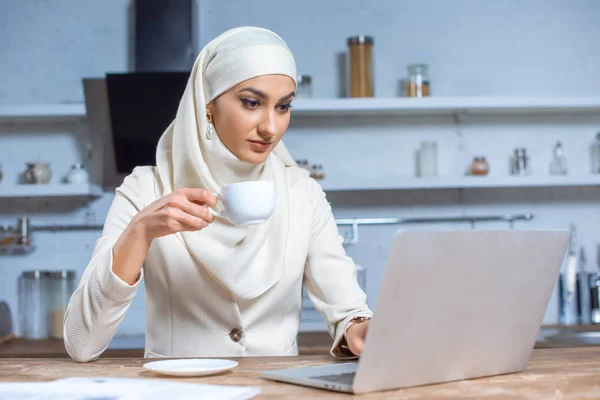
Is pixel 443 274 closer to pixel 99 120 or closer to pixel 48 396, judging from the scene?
pixel 48 396

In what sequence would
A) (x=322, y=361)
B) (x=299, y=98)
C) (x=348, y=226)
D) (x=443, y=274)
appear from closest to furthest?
(x=443, y=274)
(x=322, y=361)
(x=299, y=98)
(x=348, y=226)

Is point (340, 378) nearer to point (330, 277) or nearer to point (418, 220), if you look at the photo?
point (330, 277)

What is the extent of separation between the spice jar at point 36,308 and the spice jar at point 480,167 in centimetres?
183

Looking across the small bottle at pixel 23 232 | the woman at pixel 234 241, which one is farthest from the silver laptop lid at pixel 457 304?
the small bottle at pixel 23 232

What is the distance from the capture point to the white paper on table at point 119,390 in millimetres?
964

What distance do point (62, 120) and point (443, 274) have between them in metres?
2.77

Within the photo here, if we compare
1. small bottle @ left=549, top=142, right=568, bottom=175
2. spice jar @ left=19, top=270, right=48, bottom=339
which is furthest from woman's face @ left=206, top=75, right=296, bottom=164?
small bottle @ left=549, top=142, right=568, bottom=175

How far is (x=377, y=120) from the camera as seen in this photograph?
345 centimetres

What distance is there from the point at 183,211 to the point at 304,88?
82.2 inches

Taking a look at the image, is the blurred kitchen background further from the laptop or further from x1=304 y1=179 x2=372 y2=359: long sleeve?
the laptop

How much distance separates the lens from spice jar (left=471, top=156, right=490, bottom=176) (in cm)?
329

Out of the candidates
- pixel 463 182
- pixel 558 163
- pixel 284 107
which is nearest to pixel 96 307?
pixel 284 107

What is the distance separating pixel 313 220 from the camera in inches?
70.1

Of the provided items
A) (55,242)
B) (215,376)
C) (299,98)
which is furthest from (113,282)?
(55,242)
